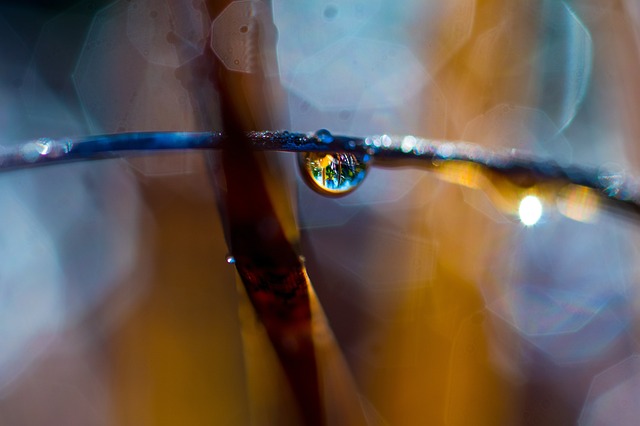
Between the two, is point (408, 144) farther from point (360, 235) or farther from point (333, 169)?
point (360, 235)

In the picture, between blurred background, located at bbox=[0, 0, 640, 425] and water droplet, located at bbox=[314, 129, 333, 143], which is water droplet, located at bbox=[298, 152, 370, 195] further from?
blurred background, located at bbox=[0, 0, 640, 425]

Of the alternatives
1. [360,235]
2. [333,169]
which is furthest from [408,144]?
[360,235]

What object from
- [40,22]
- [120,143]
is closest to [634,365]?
[120,143]

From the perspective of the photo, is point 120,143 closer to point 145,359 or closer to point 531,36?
point 145,359

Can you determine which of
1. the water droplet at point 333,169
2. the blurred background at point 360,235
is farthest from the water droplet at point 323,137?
the blurred background at point 360,235

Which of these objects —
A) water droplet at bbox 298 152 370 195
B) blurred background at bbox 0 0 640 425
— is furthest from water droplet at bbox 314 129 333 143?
blurred background at bbox 0 0 640 425

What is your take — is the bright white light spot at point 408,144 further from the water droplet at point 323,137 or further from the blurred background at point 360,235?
the blurred background at point 360,235
